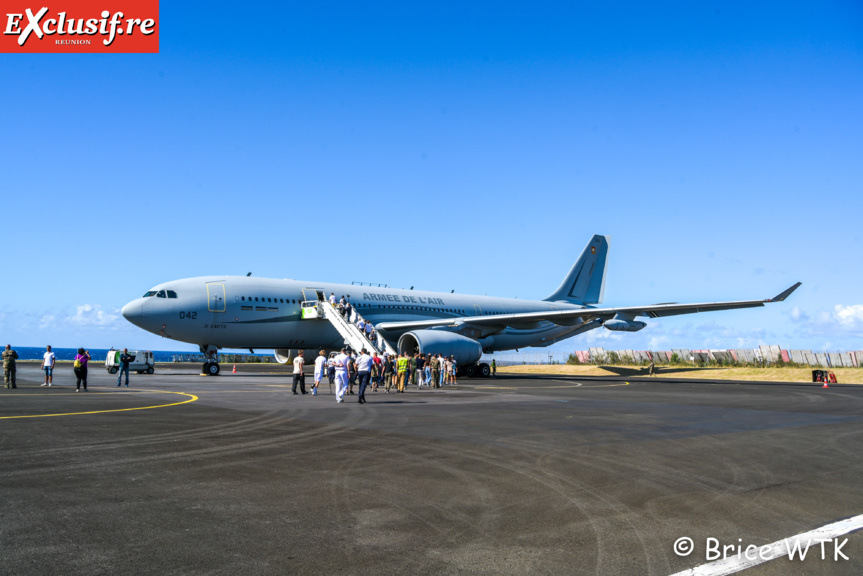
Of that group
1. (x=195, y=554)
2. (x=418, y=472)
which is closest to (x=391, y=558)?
(x=195, y=554)

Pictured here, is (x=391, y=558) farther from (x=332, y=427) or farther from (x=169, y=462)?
(x=332, y=427)

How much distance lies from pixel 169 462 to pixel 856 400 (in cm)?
2447

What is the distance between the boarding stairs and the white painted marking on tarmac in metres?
26.2

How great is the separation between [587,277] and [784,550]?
48489 mm

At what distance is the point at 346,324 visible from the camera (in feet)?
111

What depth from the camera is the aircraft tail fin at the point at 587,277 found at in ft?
173

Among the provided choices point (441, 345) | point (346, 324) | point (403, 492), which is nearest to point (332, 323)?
point (346, 324)

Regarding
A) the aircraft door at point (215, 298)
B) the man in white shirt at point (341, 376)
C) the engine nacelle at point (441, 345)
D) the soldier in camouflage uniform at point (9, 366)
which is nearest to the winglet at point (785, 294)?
the engine nacelle at point (441, 345)

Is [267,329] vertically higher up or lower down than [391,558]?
higher up

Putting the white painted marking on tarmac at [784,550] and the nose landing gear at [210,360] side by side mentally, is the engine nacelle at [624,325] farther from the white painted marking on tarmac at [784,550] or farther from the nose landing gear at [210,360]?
the white painted marking on tarmac at [784,550]

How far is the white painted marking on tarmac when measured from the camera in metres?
5.21

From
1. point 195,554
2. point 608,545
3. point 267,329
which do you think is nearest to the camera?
point 195,554

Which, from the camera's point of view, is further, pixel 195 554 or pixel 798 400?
pixel 798 400

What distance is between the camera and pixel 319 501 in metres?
7.13
